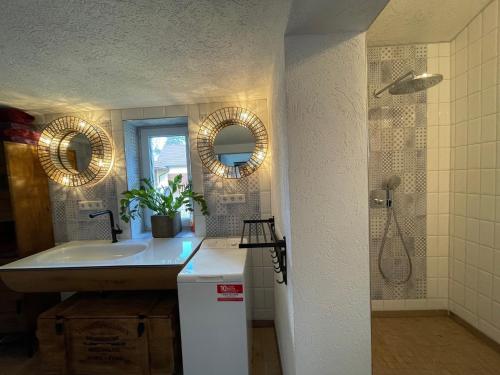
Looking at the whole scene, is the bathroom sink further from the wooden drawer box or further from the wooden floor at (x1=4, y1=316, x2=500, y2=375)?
the wooden floor at (x1=4, y1=316, x2=500, y2=375)

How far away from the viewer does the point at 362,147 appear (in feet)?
2.69

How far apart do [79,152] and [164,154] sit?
0.70 meters

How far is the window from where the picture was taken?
201 cm

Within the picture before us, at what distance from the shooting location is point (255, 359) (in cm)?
152

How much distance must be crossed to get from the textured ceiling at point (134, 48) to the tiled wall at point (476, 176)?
4.53 feet

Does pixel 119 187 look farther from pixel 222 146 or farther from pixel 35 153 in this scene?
pixel 222 146

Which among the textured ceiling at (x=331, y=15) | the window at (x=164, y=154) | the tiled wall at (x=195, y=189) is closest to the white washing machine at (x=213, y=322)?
the tiled wall at (x=195, y=189)

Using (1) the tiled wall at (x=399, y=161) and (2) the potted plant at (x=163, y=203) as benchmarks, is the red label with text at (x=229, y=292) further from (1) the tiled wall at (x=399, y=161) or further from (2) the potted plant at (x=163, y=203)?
(1) the tiled wall at (x=399, y=161)

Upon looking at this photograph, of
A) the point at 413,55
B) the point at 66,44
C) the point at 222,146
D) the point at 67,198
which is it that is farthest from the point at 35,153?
the point at 413,55

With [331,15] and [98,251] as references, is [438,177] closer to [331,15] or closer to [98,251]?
[331,15]

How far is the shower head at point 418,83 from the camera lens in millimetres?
1172

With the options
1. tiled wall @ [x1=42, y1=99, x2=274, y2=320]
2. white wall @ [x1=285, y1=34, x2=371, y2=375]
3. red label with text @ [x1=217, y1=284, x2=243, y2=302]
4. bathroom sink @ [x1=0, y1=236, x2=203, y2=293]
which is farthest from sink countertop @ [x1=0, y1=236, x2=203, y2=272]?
white wall @ [x1=285, y1=34, x2=371, y2=375]

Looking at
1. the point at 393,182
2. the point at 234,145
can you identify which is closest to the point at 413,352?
the point at 393,182

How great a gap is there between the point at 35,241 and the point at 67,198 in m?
0.39
